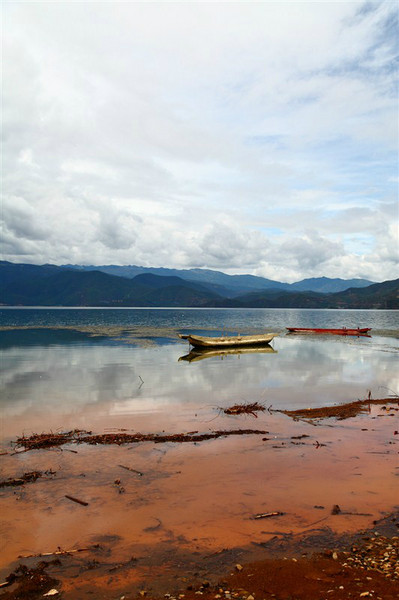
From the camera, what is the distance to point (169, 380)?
29.8 m

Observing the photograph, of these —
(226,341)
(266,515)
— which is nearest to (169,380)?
(266,515)

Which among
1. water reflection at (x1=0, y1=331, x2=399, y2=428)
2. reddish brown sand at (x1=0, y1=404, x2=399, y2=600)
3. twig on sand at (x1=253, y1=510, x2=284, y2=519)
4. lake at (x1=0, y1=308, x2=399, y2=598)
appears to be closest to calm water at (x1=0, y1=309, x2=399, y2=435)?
water reflection at (x1=0, y1=331, x2=399, y2=428)

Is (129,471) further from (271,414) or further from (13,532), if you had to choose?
(271,414)

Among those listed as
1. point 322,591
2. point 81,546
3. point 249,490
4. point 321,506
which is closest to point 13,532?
point 81,546

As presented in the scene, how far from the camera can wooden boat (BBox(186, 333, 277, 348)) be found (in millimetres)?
54309

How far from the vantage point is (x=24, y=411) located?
2011 cm

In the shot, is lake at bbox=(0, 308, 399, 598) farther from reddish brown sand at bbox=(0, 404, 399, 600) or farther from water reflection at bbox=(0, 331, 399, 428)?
water reflection at bbox=(0, 331, 399, 428)

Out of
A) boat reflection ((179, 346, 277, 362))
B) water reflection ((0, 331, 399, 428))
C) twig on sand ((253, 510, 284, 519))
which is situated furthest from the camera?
boat reflection ((179, 346, 277, 362))

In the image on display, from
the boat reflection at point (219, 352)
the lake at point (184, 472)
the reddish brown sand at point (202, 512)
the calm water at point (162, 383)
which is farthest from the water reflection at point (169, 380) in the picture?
the reddish brown sand at point (202, 512)

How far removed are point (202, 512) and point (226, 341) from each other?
1874 inches

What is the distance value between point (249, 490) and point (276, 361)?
3234 cm

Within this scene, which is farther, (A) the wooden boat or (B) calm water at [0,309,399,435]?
(A) the wooden boat

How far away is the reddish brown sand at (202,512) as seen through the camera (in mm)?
6949

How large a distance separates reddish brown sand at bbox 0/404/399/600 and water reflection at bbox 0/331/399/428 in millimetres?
6928
